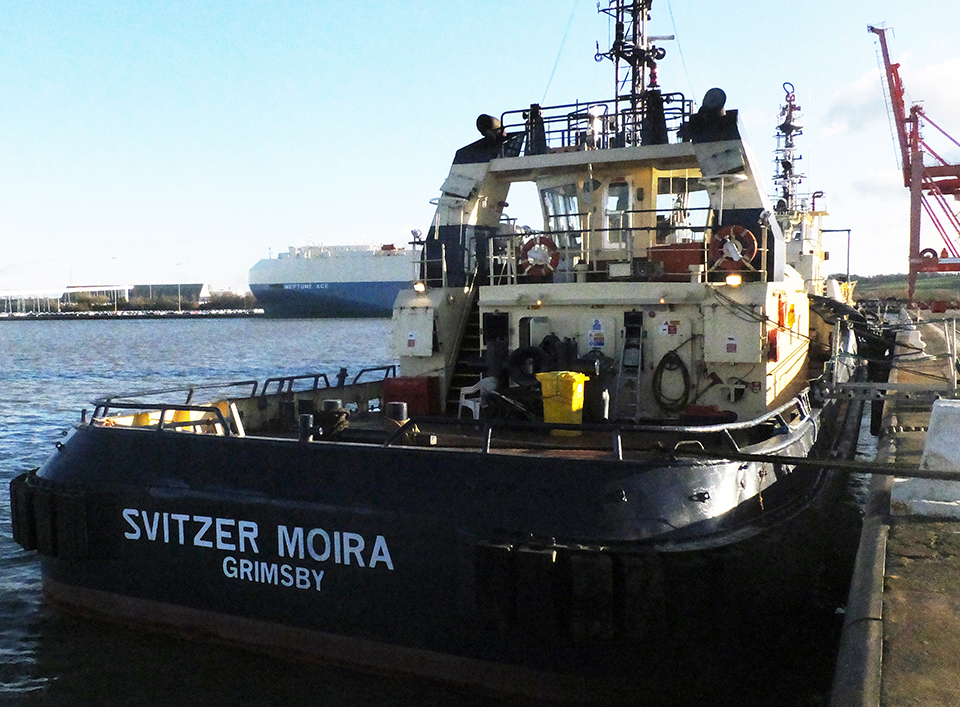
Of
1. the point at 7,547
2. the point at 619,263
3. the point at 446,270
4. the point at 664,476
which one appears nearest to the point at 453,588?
the point at 664,476

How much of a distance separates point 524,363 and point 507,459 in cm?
311

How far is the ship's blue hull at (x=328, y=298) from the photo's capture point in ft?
346

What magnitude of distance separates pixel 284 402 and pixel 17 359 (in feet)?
137

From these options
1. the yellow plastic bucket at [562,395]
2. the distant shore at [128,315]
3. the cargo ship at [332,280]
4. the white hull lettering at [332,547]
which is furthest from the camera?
the distant shore at [128,315]

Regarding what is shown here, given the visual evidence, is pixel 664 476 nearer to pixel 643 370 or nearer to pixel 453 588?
pixel 453 588

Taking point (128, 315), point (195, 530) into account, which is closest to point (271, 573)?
point (195, 530)

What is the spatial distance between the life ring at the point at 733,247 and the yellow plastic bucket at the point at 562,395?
7.64 feet

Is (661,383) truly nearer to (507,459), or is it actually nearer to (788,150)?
(507,459)

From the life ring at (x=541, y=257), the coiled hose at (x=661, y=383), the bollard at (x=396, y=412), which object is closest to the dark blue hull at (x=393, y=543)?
the bollard at (x=396, y=412)

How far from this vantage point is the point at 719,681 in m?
6.10

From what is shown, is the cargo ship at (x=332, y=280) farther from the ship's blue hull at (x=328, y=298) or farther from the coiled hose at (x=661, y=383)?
the coiled hose at (x=661, y=383)

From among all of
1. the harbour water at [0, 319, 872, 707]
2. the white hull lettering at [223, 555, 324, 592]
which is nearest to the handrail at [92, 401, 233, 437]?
the white hull lettering at [223, 555, 324, 592]

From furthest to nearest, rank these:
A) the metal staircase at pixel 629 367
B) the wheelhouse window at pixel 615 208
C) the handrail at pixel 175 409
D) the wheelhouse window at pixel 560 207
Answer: the wheelhouse window at pixel 560 207
the wheelhouse window at pixel 615 208
the metal staircase at pixel 629 367
the handrail at pixel 175 409

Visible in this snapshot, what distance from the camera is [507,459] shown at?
6207 mm
